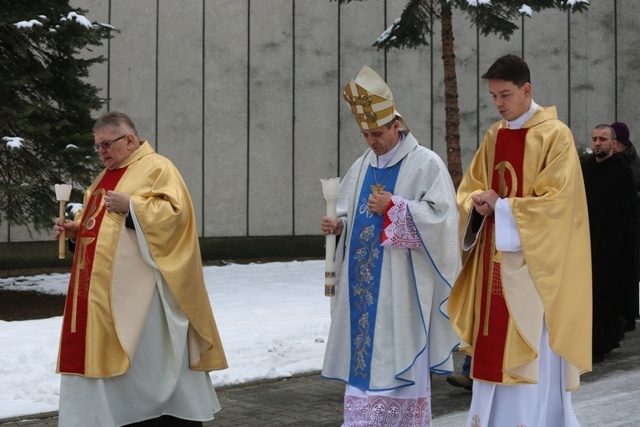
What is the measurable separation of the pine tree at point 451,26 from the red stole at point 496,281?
7.56 m

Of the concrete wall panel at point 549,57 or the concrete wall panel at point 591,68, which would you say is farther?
the concrete wall panel at point 591,68

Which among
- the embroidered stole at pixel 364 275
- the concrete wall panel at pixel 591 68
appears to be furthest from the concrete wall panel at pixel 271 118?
the embroidered stole at pixel 364 275

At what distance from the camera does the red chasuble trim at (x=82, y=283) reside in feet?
16.9

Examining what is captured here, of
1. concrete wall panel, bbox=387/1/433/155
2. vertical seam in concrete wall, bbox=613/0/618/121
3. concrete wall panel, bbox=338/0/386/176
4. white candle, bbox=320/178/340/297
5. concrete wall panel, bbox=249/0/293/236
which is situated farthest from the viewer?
vertical seam in concrete wall, bbox=613/0/618/121

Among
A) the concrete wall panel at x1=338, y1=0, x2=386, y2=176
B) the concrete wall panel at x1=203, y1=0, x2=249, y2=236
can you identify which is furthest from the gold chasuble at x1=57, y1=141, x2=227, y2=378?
the concrete wall panel at x1=338, y1=0, x2=386, y2=176

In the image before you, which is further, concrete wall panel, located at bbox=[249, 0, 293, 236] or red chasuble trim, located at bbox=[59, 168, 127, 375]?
concrete wall panel, located at bbox=[249, 0, 293, 236]

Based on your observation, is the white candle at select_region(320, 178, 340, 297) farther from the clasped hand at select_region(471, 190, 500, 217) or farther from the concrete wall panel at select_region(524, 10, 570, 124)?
the concrete wall panel at select_region(524, 10, 570, 124)

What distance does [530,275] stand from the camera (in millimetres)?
4914

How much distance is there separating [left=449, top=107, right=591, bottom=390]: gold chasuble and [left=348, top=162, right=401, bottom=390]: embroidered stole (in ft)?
2.24

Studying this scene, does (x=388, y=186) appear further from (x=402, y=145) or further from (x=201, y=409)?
(x=201, y=409)

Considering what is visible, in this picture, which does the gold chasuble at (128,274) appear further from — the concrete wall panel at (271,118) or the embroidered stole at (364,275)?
the concrete wall panel at (271,118)

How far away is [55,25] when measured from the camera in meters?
10.9

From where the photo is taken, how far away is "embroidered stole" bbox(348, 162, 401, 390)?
5578mm

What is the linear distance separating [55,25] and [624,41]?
10.8 meters
